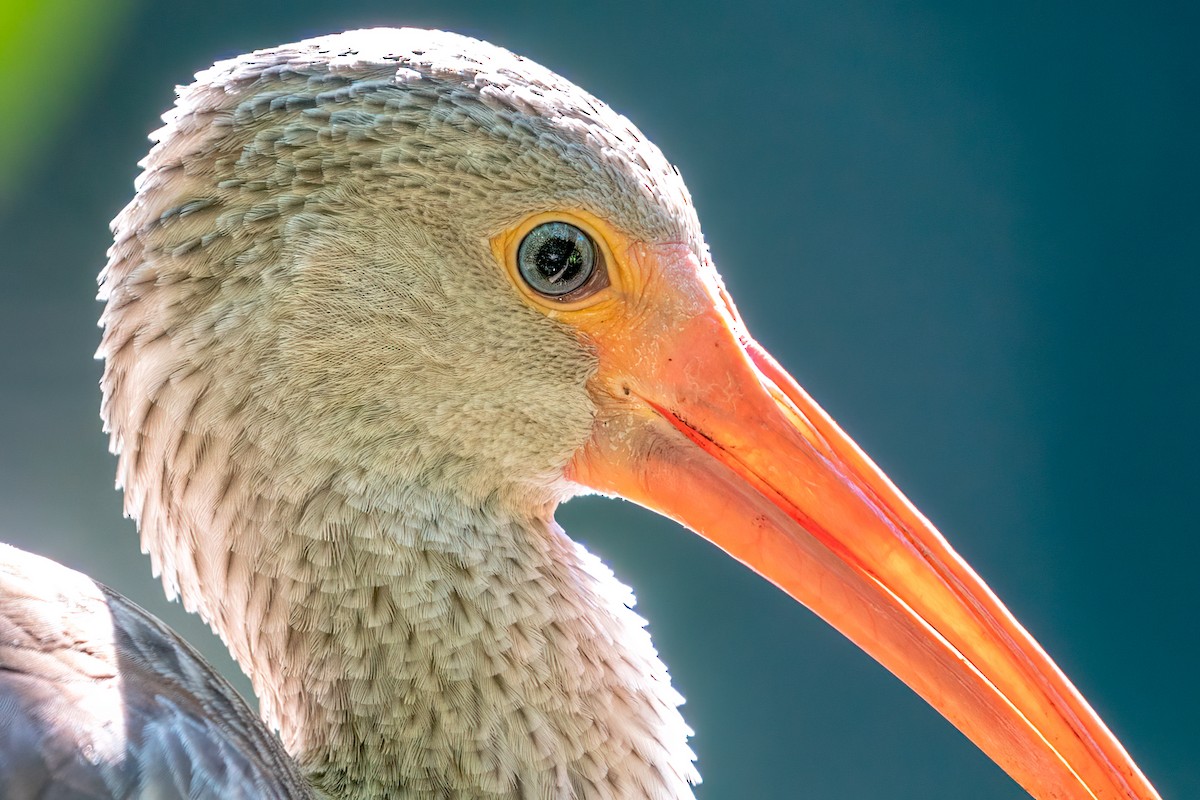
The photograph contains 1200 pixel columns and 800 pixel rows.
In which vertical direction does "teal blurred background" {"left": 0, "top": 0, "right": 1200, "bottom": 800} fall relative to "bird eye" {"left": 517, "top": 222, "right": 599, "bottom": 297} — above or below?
above

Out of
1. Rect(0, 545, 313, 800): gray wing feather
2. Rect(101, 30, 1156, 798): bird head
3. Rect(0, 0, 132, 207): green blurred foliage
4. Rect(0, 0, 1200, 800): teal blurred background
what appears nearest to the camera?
Rect(0, 545, 313, 800): gray wing feather

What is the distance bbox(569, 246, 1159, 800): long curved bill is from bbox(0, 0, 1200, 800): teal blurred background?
1.78 meters

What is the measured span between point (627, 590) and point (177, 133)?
0.65 metres

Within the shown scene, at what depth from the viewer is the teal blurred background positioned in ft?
9.45

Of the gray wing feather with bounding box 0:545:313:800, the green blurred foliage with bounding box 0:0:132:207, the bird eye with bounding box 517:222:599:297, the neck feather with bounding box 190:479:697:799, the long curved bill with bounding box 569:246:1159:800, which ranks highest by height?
the green blurred foliage with bounding box 0:0:132:207

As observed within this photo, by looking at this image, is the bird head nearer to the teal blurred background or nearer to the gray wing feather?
the gray wing feather

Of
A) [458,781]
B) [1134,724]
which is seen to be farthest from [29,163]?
[1134,724]

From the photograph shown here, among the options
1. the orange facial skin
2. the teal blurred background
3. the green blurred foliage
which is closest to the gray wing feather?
the orange facial skin

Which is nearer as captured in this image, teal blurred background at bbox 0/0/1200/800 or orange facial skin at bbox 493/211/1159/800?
orange facial skin at bbox 493/211/1159/800

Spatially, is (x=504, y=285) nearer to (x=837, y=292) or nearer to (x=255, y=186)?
(x=255, y=186)

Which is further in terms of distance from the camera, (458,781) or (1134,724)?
(1134,724)

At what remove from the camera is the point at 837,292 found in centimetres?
292

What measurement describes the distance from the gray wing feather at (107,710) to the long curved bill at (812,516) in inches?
16.0

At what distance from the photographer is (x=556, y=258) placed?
1.13 meters
